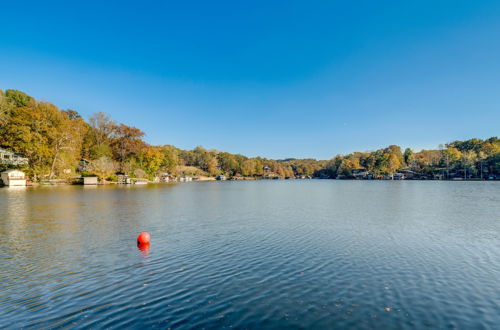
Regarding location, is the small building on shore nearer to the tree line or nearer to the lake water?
the tree line

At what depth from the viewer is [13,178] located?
62906 millimetres

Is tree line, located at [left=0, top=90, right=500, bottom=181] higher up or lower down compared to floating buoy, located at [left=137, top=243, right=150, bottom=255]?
higher up

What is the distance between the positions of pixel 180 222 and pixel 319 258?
41.2 ft

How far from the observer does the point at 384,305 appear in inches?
293

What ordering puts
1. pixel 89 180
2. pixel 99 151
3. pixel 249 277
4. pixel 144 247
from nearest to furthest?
pixel 249 277 → pixel 144 247 → pixel 89 180 → pixel 99 151

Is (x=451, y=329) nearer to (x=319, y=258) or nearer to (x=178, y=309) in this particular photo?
(x=319, y=258)

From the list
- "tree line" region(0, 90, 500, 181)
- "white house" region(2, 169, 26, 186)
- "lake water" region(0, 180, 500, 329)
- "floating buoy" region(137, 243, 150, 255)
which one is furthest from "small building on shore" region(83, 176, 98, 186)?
"floating buoy" region(137, 243, 150, 255)

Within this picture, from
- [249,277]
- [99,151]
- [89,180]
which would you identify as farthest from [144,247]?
[99,151]

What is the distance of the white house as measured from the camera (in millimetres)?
62438

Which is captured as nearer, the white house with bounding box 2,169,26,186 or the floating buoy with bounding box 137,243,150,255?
the floating buoy with bounding box 137,243,150,255

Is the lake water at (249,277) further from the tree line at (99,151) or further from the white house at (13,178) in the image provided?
the tree line at (99,151)

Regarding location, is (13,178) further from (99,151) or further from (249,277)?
(249,277)

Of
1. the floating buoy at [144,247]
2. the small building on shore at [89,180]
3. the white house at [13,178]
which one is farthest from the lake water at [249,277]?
the small building on shore at [89,180]

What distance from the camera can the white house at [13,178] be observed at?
62.4 m
